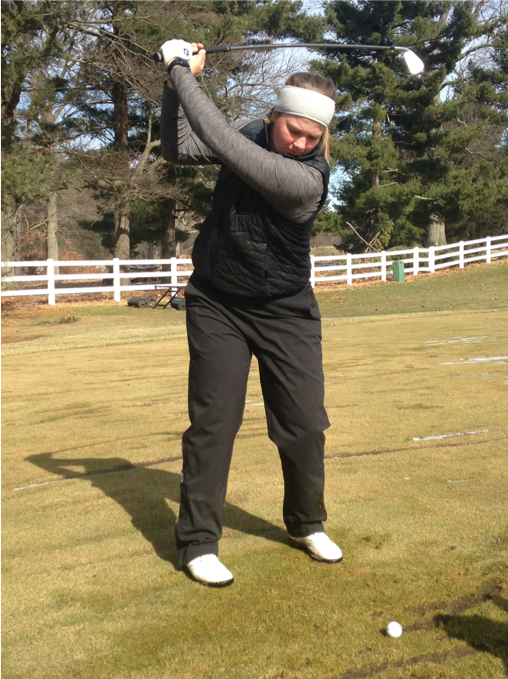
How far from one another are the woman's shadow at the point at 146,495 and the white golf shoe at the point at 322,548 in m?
0.23

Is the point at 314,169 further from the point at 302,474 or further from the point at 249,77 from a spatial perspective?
the point at 249,77

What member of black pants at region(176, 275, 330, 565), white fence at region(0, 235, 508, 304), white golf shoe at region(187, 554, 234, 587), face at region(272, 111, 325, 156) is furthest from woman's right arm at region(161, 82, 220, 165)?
white fence at region(0, 235, 508, 304)

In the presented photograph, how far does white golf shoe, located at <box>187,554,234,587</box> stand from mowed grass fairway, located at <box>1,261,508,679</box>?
44 millimetres

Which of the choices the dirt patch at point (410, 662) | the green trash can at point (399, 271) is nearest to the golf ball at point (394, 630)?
the dirt patch at point (410, 662)

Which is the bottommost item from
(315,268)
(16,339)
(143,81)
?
(16,339)

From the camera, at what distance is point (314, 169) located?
3.02 meters

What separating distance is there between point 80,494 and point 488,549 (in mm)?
2289

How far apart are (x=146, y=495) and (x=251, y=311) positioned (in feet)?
5.39

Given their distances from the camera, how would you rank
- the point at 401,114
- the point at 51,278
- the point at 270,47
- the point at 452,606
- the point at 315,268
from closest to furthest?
the point at 452,606 < the point at 270,47 < the point at 51,278 < the point at 315,268 < the point at 401,114

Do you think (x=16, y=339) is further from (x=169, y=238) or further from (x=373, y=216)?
(x=373, y=216)

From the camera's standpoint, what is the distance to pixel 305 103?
2973 mm

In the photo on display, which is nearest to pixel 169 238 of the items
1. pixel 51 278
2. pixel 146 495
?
pixel 51 278

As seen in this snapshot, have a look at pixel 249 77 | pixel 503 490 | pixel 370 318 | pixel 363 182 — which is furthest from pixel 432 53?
pixel 503 490

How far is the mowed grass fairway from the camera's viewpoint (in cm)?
258
